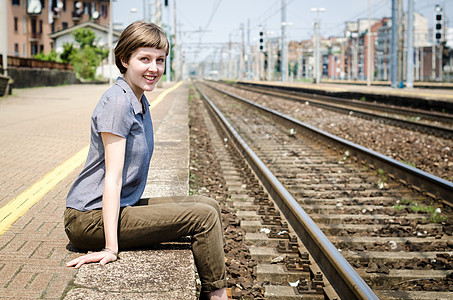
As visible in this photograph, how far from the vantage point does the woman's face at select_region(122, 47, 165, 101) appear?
3070mm

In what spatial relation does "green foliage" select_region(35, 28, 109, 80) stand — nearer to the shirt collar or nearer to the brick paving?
the brick paving

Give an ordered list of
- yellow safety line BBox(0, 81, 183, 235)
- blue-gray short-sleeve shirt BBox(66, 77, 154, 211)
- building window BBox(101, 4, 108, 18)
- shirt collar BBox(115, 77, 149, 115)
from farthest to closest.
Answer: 1. building window BBox(101, 4, 108, 18)
2. yellow safety line BBox(0, 81, 183, 235)
3. shirt collar BBox(115, 77, 149, 115)
4. blue-gray short-sleeve shirt BBox(66, 77, 154, 211)

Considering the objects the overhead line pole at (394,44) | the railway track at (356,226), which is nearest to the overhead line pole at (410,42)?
the overhead line pole at (394,44)

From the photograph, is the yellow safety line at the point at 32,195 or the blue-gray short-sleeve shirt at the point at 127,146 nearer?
the blue-gray short-sleeve shirt at the point at 127,146

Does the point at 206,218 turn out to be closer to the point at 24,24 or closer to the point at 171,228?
the point at 171,228

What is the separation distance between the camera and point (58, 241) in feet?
12.3

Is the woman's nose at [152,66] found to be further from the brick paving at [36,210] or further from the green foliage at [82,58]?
the green foliage at [82,58]

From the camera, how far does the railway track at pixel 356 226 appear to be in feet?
12.6

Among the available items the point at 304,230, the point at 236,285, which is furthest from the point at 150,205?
the point at 304,230

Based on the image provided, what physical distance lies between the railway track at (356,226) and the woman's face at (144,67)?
63.6 inches

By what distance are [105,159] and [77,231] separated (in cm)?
48

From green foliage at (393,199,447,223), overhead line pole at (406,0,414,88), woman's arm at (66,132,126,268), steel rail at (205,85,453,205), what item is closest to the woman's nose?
woman's arm at (66,132,126,268)

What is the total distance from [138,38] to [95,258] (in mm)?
1215

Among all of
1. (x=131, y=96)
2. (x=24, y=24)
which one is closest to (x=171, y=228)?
(x=131, y=96)
